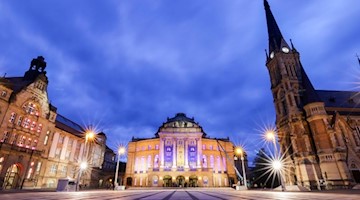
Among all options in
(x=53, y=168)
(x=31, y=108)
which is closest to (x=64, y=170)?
(x=53, y=168)

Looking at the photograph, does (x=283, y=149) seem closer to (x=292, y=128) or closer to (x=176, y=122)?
(x=292, y=128)

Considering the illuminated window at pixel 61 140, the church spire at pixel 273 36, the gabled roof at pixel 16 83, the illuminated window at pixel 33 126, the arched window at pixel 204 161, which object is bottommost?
the arched window at pixel 204 161

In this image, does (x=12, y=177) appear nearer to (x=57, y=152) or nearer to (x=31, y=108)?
(x=57, y=152)

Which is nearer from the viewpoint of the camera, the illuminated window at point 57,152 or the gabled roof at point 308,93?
the gabled roof at point 308,93

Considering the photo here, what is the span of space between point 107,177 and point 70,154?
18.5 metres

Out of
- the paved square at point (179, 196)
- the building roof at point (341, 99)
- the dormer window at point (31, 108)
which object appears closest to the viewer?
the paved square at point (179, 196)

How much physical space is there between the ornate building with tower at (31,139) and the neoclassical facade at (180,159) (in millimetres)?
19813

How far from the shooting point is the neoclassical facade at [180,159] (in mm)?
59594

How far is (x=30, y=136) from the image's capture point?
37.5 meters

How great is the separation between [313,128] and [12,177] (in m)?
58.2

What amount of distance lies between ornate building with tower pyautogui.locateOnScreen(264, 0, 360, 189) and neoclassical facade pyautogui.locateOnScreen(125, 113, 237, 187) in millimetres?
23123

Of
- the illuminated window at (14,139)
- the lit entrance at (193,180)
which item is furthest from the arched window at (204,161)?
the illuminated window at (14,139)

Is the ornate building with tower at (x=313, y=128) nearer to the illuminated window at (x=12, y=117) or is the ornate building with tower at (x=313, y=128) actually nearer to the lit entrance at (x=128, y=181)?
the lit entrance at (x=128, y=181)

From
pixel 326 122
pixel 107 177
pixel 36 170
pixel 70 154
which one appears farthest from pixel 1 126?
pixel 326 122
